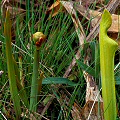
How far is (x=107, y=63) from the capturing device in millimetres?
724

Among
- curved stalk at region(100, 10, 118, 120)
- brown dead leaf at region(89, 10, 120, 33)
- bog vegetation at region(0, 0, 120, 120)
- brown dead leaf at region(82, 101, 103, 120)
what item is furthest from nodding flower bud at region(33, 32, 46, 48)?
brown dead leaf at region(89, 10, 120, 33)

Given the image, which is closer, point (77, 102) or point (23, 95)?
point (23, 95)

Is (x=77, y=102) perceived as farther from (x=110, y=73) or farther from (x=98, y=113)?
(x=110, y=73)

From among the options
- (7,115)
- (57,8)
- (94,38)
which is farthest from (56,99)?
(57,8)

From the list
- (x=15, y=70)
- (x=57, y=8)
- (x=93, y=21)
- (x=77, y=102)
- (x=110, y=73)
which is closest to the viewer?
(x=110, y=73)

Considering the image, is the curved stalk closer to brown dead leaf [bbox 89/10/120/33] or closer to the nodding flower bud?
the nodding flower bud

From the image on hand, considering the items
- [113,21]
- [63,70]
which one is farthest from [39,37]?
[113,21]

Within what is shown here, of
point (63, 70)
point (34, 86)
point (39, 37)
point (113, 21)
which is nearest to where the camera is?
point (39, 37)

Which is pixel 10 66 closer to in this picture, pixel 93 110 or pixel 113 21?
pixel 93 110

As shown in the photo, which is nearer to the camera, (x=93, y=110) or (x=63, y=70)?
(x=93, y=110)

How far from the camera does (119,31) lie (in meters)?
1.17

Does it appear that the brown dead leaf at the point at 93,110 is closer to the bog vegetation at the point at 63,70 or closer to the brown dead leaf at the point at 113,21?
the bog vegetation at the point at 63,70

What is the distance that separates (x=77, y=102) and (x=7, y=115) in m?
0.22

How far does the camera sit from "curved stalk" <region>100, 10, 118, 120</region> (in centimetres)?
69
